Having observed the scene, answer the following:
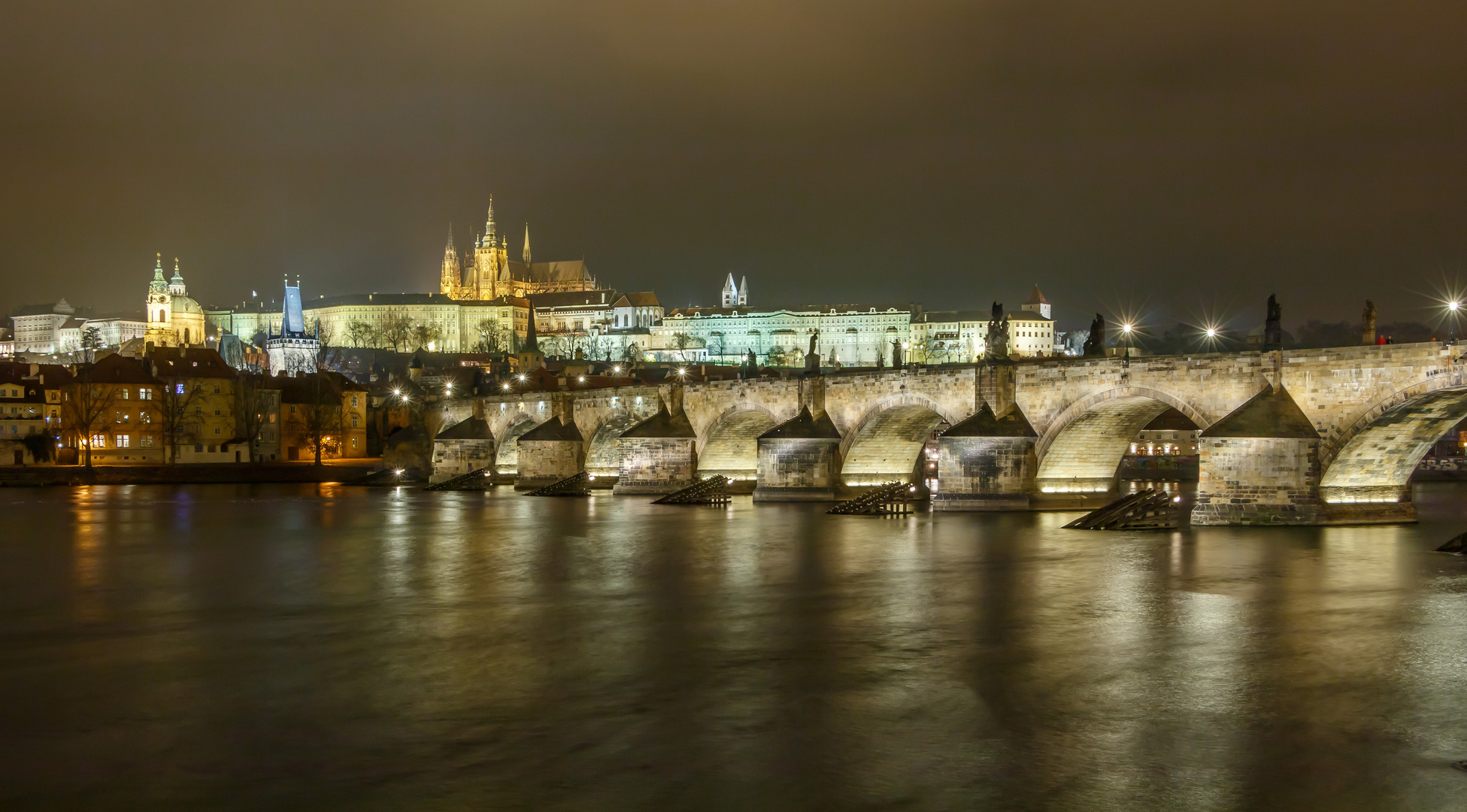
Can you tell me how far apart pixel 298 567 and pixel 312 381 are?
167 feet

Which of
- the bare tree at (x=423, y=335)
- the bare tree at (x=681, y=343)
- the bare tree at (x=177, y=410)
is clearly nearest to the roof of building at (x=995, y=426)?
the bare tree at (x=177, y=410)

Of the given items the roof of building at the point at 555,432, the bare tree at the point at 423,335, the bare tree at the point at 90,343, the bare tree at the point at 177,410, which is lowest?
the roof of building at the point at 555,432

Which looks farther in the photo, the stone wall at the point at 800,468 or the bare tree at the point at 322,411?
the bare tree at the point at 322,411

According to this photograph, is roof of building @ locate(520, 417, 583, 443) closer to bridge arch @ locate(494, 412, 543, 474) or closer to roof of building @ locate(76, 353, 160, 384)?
bridge arch @ locate(494, 412, 543, 474)

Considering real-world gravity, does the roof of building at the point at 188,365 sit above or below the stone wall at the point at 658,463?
above

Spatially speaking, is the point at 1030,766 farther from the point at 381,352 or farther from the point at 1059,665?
the point at 381,352

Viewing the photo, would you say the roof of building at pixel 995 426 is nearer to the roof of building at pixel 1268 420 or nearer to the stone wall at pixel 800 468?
the roof of building at pixel 1268 420

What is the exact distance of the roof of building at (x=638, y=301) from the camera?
7466 inches

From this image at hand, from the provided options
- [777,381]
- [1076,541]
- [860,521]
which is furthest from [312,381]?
[1076,541]

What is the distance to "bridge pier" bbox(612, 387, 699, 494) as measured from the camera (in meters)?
42.8

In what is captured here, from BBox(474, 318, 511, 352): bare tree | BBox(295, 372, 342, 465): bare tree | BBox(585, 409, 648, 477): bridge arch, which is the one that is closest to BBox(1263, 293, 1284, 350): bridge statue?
BBox(585, 409, 648, 477): bridge arch

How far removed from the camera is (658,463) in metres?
43.2

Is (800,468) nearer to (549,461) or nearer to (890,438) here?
(890,438)

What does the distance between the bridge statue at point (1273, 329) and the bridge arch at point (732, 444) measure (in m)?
19.2
